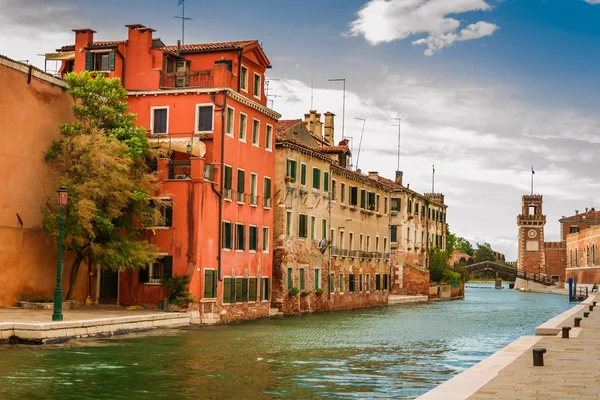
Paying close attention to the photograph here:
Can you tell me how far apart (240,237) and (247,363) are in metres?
18.1

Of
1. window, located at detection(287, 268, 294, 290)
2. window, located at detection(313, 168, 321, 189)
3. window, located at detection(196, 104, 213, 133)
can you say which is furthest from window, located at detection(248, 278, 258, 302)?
window, located at detection(313, 168, 321, 189)

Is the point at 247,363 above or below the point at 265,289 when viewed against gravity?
below

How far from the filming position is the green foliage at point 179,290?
34.2 m

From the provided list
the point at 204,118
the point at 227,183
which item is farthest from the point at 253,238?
the point at 204,118

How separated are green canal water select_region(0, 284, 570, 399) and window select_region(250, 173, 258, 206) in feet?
24.3

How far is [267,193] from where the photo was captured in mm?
42281

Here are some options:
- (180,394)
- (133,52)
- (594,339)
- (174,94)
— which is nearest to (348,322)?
(174,94)

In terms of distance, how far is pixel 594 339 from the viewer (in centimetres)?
2227

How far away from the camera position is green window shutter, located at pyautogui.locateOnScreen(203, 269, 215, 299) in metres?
35.5

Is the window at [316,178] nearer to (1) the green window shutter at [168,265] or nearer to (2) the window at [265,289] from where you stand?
(2) the window at [265,289]

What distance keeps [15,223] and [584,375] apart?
23.5 meters

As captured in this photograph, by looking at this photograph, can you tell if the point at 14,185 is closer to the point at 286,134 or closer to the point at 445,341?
the point at 445,341

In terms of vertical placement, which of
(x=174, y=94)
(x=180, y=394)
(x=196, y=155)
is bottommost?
(x=180, y=394)

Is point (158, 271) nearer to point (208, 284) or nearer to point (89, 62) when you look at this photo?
point (208, 284)
